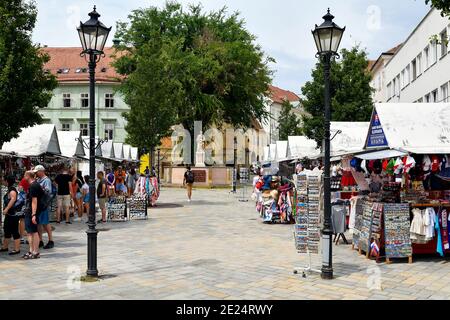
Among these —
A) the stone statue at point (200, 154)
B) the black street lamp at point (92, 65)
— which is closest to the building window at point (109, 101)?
the stone statue at point (200, 154)

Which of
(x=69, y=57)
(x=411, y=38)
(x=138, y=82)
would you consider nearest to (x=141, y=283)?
(x=138, y=82)

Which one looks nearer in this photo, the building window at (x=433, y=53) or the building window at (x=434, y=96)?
the building window at (x=433, y=53)

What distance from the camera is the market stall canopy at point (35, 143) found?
664 inches

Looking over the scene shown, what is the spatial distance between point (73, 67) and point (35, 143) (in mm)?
49256

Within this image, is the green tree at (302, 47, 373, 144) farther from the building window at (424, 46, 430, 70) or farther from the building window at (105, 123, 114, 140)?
the building window at (105, 123, 114, 140)

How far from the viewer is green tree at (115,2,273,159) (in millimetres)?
41938

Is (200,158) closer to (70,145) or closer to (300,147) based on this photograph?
(300,147)

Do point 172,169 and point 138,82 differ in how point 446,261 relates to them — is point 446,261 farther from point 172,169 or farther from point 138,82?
point 172,169

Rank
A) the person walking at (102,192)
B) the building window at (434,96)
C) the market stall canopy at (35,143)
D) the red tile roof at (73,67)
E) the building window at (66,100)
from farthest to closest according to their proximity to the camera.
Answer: the building window at (66,100) < the red tile roof at (73,67) < the building window at (434,96) < the market stall canopy at (35,143) < the person walking at (102,192)

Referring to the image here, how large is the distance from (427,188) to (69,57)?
61.3m

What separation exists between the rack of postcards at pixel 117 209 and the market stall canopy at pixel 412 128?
30.1ft

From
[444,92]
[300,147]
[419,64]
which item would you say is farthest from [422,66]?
[300,147]

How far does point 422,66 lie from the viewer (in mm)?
34219

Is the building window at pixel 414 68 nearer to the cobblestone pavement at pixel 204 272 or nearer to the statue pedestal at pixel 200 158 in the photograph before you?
the statue pedestal at pixel 200 158
